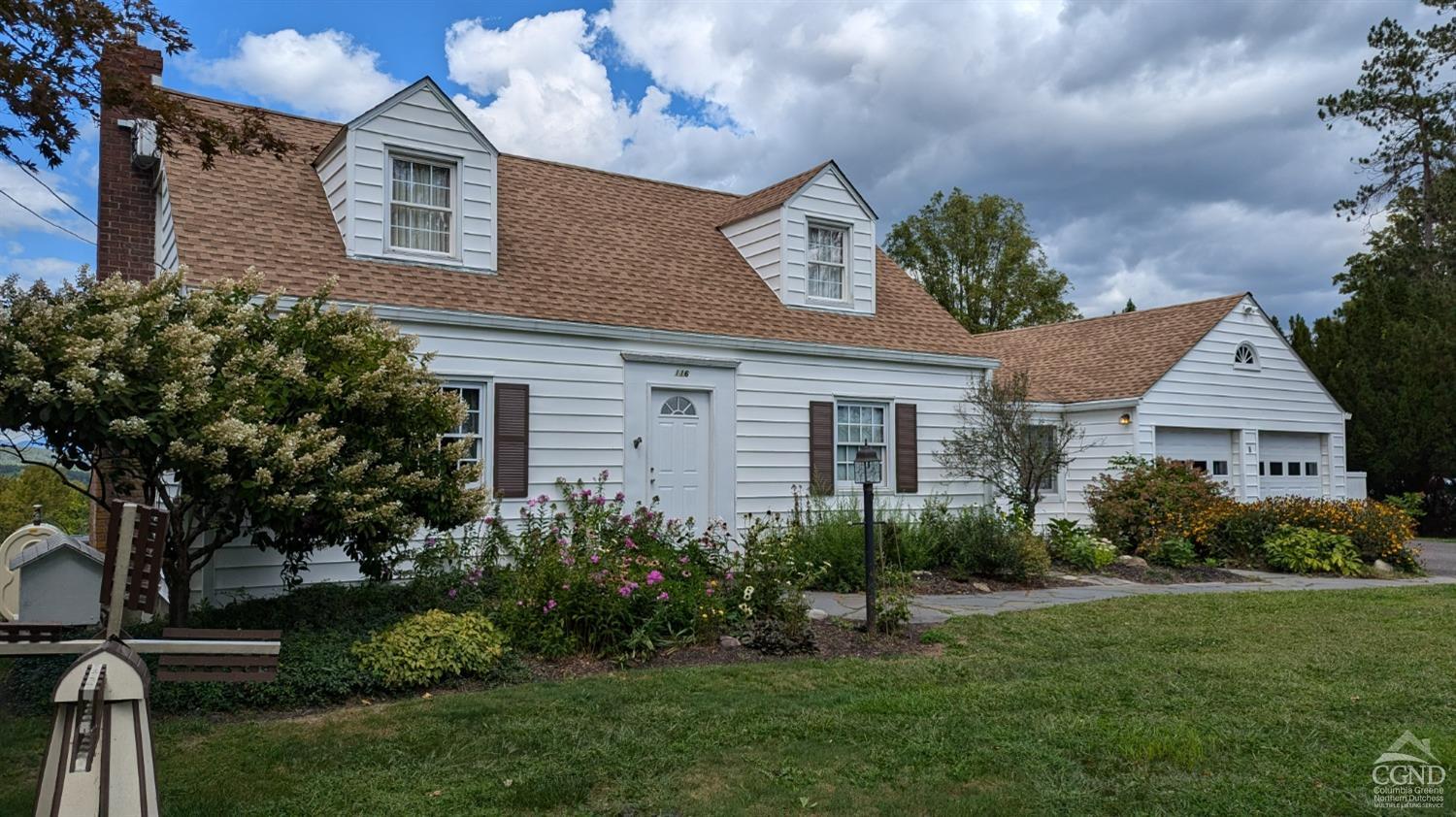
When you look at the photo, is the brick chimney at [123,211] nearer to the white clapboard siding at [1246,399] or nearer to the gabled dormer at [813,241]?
the gabled dormer at [813,241]

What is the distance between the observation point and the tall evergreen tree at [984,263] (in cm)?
3700

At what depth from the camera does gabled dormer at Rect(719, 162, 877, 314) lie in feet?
45.3

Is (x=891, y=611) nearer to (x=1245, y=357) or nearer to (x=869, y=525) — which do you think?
(x=869, y=525)

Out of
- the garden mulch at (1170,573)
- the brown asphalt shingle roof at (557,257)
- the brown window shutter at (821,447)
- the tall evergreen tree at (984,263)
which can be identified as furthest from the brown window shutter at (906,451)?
the tall evergreen tree at (984,263)

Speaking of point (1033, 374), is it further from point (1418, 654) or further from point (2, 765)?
point (2, 765)

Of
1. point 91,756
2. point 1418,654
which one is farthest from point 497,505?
point 1418,654

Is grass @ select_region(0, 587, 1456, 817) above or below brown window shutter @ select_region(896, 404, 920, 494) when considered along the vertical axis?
below

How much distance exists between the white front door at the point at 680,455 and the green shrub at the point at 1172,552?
682cm

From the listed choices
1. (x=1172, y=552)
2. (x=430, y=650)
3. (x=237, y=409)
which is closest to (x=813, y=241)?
(x=1172, y=552)

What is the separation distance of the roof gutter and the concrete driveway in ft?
23.5

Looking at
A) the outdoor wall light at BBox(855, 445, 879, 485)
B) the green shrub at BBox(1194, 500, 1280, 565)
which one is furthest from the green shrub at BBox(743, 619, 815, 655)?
the green shrub at BBox(1194, 500, 1280, 565)

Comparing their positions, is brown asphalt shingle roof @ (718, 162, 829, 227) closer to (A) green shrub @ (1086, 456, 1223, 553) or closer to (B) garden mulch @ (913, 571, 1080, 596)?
(B) garden mulch @ (913, 571, 1080, 596)

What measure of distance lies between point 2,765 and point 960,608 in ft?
25.4

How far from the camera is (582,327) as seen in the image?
1123cm
